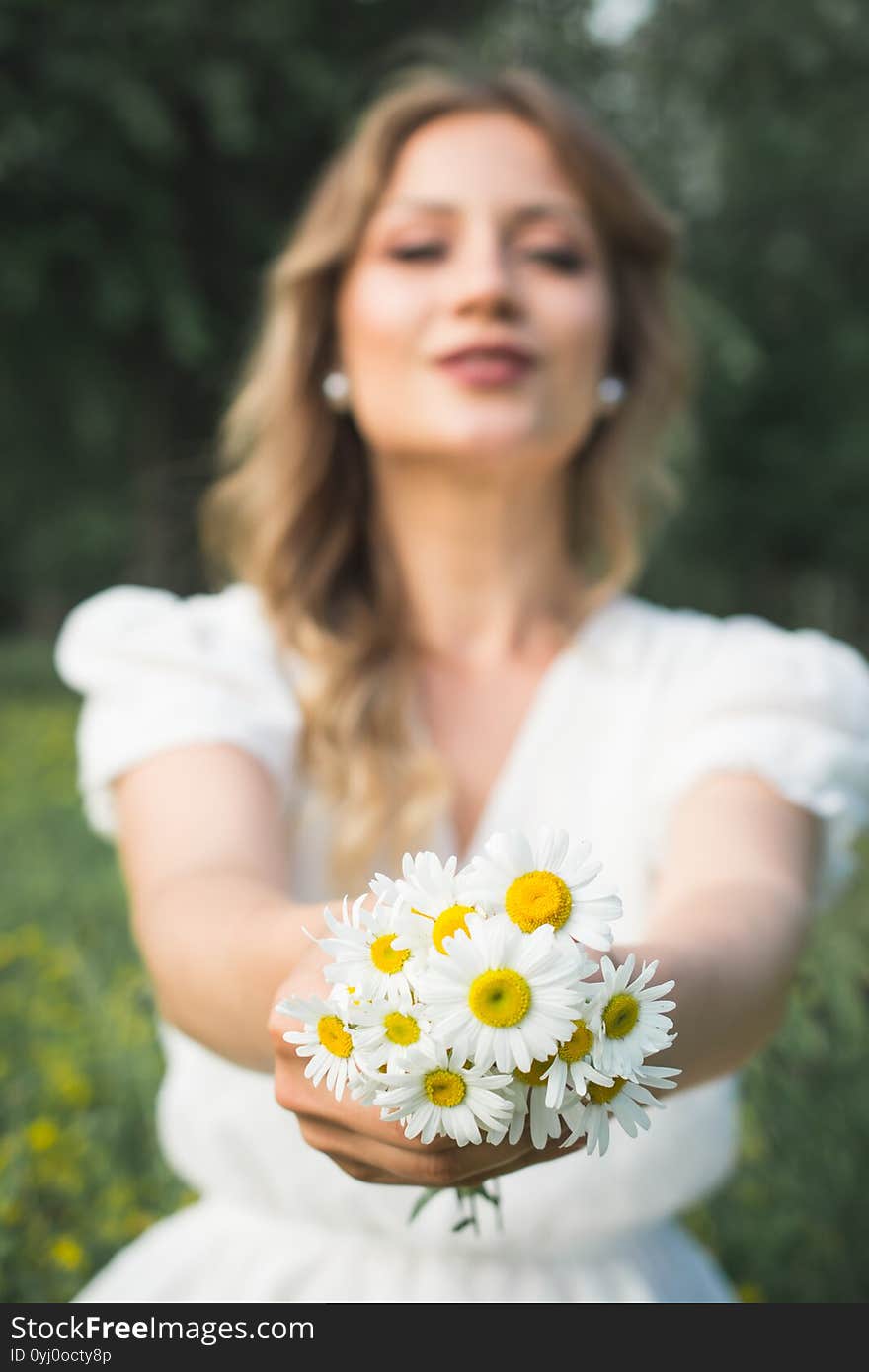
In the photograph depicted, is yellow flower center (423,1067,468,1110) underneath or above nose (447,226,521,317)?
underneath

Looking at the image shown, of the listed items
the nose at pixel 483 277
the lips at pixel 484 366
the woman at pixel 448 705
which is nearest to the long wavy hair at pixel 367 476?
the woman at pixel 448 705

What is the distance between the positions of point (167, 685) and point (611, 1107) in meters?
1.09

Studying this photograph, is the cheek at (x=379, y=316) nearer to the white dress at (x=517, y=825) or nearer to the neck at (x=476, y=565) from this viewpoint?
the neck at (x=476, y=565)

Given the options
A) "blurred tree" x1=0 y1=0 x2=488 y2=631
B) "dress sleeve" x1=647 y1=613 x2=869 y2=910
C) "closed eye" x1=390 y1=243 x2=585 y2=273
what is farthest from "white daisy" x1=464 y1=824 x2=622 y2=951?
"blurred tree" x1=0 y1=0 x2=488 y2=631

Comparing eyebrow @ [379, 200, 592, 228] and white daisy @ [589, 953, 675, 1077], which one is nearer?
white daisy @ [589, 953, 675, 1077]

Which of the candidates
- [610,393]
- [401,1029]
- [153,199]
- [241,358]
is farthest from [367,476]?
[241,358]

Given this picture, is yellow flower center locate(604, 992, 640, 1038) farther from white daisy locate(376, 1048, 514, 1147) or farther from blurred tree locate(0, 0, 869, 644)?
blurred tree locate(0, 0, 869, 644)

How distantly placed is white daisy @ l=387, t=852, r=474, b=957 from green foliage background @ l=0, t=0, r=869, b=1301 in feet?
4.81

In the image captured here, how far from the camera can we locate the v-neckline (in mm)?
1882

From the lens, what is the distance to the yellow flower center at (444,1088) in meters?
0.82

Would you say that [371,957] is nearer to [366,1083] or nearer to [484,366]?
[366,1083]

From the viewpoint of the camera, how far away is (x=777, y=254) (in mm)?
13742

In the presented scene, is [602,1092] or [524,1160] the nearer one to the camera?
[602,1092]

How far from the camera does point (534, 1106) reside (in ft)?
2.75
